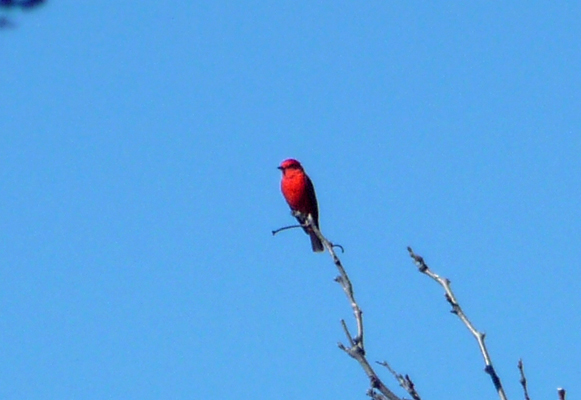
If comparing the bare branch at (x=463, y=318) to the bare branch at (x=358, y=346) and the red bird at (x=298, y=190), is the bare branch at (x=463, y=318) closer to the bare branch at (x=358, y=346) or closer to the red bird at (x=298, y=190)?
the bare branch at (x=358, y=346)

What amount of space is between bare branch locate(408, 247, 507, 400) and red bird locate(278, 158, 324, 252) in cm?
799

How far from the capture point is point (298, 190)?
11.3 metres

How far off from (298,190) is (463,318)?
8404mm

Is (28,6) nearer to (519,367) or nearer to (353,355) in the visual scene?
(353,355)

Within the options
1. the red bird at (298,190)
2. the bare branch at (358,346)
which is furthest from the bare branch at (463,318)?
the red bird at (298,190)

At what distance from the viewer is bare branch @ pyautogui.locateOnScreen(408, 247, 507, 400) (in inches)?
108

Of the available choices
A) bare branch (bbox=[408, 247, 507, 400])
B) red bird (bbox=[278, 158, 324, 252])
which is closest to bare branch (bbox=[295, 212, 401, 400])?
bare branch (bbox=[408, 247, 507, 400])

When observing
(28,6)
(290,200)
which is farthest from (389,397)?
(290,200)

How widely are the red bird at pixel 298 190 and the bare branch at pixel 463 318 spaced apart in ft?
26.2

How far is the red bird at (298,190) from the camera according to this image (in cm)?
1129

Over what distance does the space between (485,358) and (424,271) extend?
40cm

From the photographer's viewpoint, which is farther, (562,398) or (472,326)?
(472,326)

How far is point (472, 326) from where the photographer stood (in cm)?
290

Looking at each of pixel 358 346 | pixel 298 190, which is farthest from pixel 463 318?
pixel 298 190
